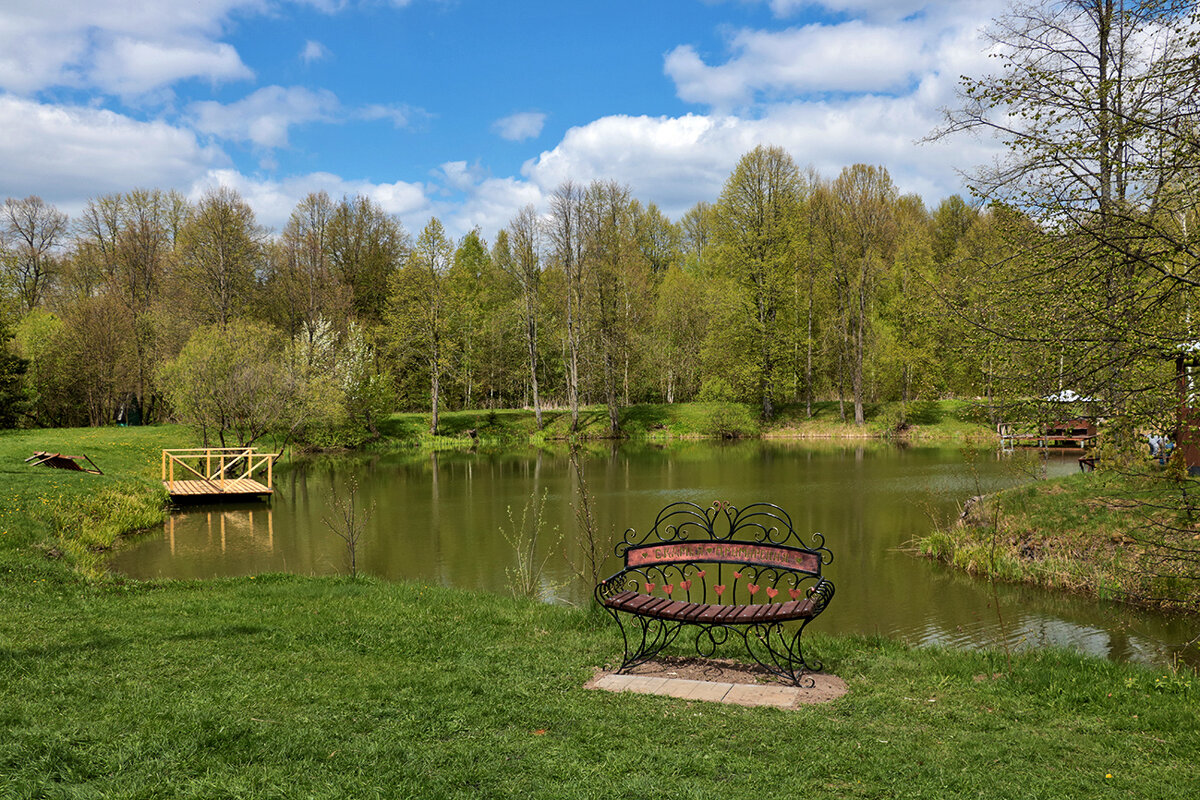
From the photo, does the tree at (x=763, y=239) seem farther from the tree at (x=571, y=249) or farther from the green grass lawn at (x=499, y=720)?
the green grass lawn at (x=499, y=720)

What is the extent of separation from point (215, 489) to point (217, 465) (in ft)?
19.5

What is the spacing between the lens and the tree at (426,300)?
41.1 m

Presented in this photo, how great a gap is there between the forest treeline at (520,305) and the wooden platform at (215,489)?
1202cm

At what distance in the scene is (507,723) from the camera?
4.70m

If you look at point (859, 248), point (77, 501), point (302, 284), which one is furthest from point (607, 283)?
point (77, 501)

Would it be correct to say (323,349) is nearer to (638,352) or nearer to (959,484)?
(638,352)

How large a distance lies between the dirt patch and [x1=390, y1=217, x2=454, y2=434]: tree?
35.7 metres

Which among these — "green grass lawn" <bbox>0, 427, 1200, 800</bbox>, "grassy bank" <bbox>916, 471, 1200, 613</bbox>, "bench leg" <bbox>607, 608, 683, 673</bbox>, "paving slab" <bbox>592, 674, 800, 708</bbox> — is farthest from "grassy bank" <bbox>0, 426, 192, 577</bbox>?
"grassy bank" <bbox>916, 471, 1200, 613</bbox>

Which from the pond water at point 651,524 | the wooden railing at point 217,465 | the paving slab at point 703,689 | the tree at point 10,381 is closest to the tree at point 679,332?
Result: the pond water at point 651,524

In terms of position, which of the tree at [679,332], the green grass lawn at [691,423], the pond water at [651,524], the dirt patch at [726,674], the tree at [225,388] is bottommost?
the pond water at [651,524]

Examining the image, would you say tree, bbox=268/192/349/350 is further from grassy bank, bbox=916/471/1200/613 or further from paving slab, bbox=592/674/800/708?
paving slab, bbox=592/674/800/708

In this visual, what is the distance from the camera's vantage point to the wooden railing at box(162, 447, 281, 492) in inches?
853

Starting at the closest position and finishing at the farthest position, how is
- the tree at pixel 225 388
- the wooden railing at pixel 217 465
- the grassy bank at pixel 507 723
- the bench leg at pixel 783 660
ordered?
the grassy bank at pixel 507 723 < the bench leg at pixel 783 660 < the wooden railing at pixel 217 465 < the tree at pixel 225 388

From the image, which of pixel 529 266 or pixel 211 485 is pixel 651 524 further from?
pixel 529 266
